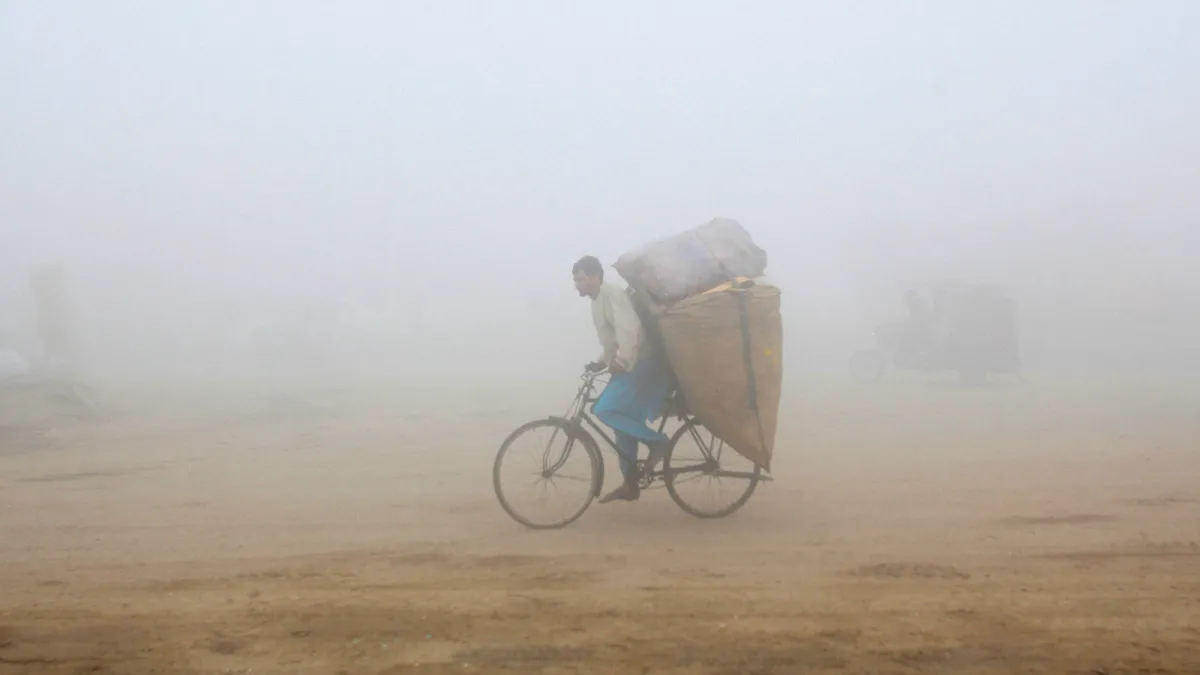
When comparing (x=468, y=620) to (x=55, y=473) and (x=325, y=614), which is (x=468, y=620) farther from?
(x=55, y=473)

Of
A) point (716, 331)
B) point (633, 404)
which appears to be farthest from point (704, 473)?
point (716, 331)

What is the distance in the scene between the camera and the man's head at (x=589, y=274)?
602 centimetres

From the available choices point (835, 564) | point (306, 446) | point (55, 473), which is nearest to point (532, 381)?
point (306, 446)

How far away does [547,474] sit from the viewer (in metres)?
6.02

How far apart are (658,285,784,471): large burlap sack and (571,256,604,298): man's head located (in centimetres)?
49

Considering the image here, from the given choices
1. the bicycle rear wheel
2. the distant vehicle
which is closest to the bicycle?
the bicycle rear wheel

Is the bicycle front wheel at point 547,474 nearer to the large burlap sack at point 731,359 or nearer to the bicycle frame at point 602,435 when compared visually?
the bicycle frame at point 602,435

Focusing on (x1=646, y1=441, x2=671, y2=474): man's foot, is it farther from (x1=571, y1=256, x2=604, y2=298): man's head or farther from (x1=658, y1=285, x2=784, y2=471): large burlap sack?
(x1=571, y1=256, x2=604, y2=298): man's head

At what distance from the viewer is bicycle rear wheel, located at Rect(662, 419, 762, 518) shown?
6219 mm

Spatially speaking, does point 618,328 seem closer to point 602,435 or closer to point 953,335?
point 602,435

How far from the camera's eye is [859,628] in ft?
13.1

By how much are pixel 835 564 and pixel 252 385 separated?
2264cm

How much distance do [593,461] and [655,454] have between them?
→ 428mm

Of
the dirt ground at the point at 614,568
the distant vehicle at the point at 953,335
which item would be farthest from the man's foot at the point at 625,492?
the distant vehicle at the point at 953,335
